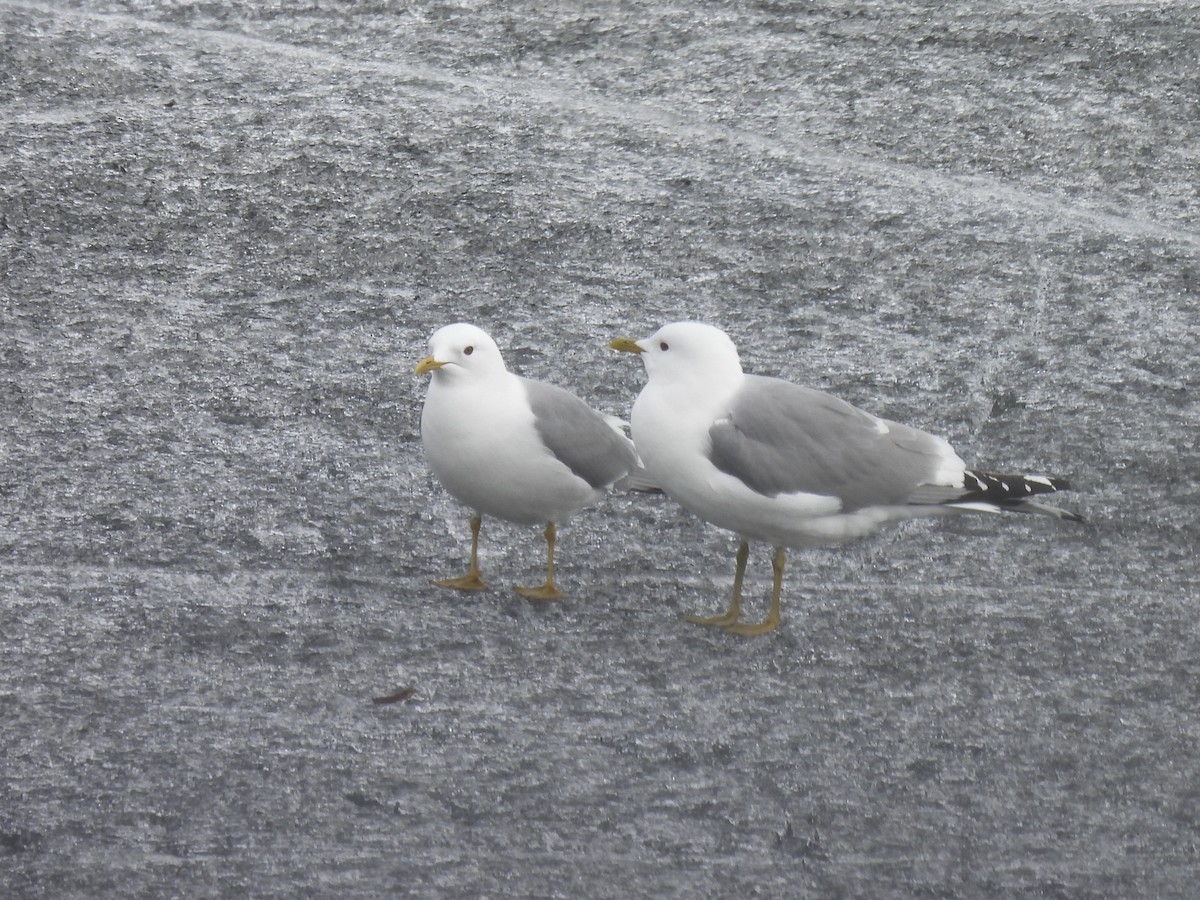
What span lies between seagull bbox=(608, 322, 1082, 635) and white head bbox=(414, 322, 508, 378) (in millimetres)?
269

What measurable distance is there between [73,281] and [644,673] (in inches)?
93.1

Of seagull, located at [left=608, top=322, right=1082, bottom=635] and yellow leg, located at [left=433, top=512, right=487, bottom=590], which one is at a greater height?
seagull, located at [left=608, top=322, right=1082, bottom=635]

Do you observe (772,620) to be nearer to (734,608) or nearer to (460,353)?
(734,608)

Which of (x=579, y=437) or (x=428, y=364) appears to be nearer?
(x=428, y=364)

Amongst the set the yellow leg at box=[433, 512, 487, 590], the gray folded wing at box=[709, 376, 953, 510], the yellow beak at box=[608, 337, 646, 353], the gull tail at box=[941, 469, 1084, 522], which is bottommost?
the yellow leg at box=[433, 512, 487, 590]

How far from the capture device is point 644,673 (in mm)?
2623

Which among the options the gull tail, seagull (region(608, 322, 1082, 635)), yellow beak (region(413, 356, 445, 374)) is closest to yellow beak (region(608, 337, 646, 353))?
seagull (region(608, 322, 1082, 635))

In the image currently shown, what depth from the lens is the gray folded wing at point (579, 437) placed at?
273 cm

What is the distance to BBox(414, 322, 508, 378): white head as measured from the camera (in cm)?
265

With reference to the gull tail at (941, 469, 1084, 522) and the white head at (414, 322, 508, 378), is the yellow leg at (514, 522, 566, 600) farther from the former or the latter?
the gull tail at (941, 469, 1084, 522)

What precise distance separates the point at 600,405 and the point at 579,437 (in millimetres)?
955

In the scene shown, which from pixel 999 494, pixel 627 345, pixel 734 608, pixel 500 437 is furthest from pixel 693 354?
pixel 999 494

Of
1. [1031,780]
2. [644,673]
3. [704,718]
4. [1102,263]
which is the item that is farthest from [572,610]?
[1102,263]

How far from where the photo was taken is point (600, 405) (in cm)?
372
